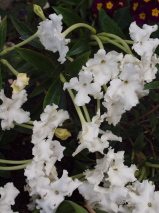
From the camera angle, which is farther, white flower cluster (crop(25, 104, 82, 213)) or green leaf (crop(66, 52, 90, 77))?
green leaf (crop(66, 52, 90, 77))

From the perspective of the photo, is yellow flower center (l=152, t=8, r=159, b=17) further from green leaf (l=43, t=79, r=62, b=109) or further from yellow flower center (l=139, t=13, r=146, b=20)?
green leaf (l=43, t=79, r=62, b=109)

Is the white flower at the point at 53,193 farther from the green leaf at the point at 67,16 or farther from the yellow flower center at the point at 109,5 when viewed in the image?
the yellow flower center at the point at 109,5

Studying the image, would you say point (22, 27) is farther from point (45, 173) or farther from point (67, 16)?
point (45, 173)

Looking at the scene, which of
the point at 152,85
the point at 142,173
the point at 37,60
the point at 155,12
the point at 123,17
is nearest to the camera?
the point at 152,85

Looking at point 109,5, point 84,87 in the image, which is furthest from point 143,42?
point 109,5

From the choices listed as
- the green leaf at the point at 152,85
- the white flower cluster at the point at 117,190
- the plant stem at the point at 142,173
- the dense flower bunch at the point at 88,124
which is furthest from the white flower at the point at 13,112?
the plant stem at the point at 142,173

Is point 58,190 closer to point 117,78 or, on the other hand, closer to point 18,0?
point 117,78

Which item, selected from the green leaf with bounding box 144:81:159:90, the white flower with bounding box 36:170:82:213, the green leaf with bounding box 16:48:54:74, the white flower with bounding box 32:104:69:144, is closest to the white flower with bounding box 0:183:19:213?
the white flower with bounding box 36:170:82:213
